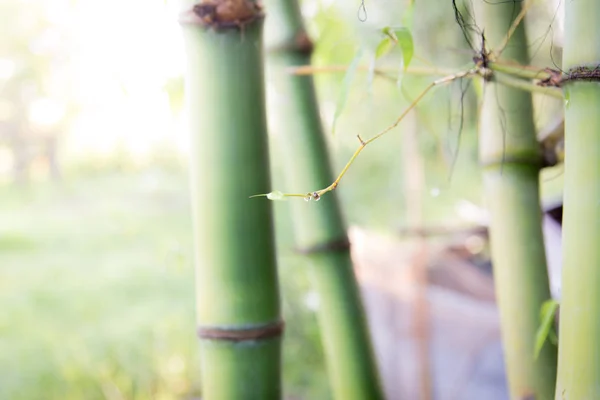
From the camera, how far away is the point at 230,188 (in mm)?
368

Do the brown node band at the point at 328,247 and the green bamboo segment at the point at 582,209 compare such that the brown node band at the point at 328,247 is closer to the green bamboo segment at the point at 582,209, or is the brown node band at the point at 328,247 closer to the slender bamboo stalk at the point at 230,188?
the slender bamboo stalk at the point at 230,188

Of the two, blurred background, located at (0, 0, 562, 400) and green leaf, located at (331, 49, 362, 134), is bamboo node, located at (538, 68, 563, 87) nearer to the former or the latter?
green leaf, located at (331, 49, 362, 134)

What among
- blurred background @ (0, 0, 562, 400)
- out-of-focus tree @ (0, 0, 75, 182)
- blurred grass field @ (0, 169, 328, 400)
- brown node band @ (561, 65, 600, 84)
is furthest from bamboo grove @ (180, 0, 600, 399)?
blurred grass field @ (0, 169, 328, 400)

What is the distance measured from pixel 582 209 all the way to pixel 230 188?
0.19 metres

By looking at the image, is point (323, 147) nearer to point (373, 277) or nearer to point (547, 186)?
point (547, 186)

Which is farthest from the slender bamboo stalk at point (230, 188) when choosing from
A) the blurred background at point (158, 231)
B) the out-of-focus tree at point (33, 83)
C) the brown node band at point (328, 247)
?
the out-of-focus tree at point (33, 83)

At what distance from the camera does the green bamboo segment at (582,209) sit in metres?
0.26

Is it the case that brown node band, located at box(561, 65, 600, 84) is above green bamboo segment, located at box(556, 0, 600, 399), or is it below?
above

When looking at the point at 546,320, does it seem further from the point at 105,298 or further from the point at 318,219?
the point at 105,298

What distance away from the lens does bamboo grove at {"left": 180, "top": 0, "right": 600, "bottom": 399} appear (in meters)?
0.27

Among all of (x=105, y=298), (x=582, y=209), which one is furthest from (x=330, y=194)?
(x=105, y=298)

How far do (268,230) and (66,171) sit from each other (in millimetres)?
2507

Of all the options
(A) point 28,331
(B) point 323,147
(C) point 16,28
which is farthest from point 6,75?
(B) point 323,147

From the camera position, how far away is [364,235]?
1902 mm
